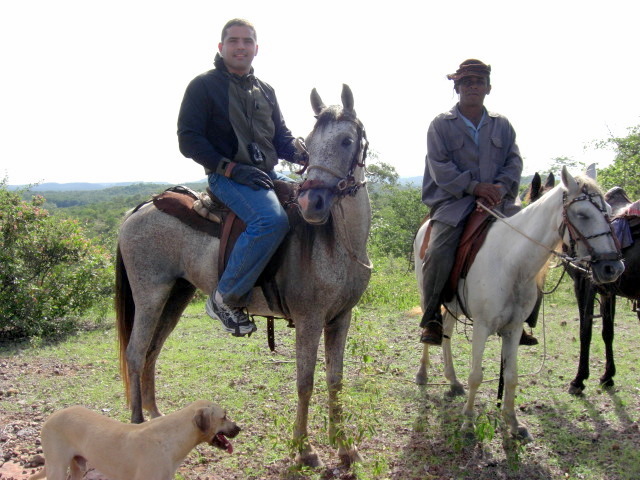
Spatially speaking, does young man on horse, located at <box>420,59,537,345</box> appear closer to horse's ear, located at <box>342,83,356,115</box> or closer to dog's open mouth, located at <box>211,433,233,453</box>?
horse's ear, located at <box>342,83,356,115</box>

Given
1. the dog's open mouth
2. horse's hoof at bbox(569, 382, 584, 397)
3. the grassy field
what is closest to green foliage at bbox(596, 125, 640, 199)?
the grassy field

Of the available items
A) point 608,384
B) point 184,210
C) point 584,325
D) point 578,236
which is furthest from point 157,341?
point 608,384

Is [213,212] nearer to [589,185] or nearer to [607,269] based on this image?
[589,185]

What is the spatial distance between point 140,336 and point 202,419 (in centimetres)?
133

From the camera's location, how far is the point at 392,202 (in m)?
18.9

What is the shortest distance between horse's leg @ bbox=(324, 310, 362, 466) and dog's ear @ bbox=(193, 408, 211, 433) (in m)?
1.02

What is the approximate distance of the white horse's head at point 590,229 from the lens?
12.9 ft

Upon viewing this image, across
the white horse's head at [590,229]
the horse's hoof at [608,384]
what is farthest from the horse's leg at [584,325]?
the white horse's head at [590,229]

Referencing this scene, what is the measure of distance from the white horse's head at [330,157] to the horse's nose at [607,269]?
1853mm

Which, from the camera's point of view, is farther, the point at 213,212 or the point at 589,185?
the point at 213,212

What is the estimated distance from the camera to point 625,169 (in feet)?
38.6

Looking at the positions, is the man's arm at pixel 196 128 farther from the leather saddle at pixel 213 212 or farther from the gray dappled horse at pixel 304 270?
the gray dappled horse at pixel 304 270

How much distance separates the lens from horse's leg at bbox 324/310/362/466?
3.99m

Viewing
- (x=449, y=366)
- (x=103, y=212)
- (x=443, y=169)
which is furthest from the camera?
(x=103, y=212)
